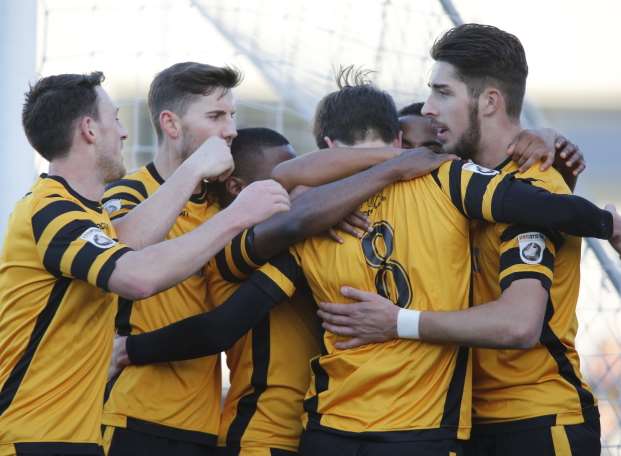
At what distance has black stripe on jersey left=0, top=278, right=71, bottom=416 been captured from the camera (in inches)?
124

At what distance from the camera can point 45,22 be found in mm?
6230

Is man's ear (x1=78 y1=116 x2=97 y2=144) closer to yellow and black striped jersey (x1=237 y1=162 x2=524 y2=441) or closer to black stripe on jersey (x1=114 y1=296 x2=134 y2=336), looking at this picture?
black stripe on jersey (x1=114 y1=296 x2=134 y2=336)

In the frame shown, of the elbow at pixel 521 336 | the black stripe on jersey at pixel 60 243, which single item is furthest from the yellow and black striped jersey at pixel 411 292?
the black stripe on jersey at pixel 60 243

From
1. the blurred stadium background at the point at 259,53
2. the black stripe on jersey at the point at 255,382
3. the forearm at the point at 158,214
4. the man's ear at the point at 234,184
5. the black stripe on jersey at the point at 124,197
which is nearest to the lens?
the forearm at the point at 158,214

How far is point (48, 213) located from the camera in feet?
10.4

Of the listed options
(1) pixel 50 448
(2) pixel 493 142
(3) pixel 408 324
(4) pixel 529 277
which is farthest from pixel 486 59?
(1) pixel 50 448

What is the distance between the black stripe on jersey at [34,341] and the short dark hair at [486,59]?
162 cm

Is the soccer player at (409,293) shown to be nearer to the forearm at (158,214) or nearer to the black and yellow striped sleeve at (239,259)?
the black and yellow striped sleeve at (239,259)

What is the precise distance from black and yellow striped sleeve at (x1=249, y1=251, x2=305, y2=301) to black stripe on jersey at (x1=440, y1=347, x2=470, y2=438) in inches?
25.2

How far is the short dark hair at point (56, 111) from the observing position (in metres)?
3.41

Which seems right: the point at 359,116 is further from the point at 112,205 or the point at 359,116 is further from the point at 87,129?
the point at 112,205

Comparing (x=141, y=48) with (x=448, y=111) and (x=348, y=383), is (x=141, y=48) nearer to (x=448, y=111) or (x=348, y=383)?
(x=448, y=111)

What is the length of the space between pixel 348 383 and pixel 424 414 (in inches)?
10.7

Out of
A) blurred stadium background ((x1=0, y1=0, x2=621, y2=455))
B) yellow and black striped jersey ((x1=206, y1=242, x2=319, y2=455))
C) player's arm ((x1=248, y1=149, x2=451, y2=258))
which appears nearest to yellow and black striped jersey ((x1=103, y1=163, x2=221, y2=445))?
yellow and black striped jersey ((x1=206, y1=242, x2=319, y2=455))
